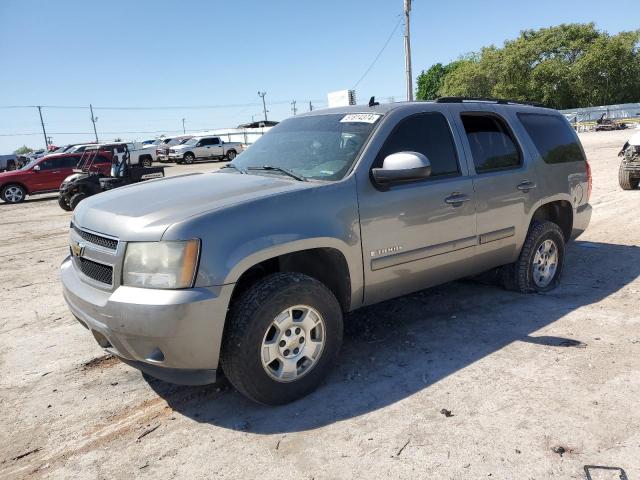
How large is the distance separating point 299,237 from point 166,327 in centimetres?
93

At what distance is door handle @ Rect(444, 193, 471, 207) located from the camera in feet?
13.1

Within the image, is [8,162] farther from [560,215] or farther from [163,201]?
[560,215]

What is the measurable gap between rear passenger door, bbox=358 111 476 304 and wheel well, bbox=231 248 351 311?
6.5 inches

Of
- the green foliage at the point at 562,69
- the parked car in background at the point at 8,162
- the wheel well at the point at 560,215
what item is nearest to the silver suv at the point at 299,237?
the wheel well at the point at 560,215

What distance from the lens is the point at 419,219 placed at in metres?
3.79

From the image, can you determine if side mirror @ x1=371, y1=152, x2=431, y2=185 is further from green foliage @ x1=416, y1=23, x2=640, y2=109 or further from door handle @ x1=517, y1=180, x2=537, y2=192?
green foliage @ x1=416, y1=23, x2=640, y2=109

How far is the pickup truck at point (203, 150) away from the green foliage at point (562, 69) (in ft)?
139

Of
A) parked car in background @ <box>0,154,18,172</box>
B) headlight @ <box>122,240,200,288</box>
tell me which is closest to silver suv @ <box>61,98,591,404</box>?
headlight @ <box>122,240,200,288</box>

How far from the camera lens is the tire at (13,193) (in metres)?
18.4

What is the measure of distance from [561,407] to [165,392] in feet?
8.33

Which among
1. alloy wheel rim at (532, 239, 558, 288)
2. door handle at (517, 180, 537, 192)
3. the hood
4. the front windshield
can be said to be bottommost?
alloy wheel rim at (532, 239, 558, 288)

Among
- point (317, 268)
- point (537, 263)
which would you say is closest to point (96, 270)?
point (317, 268)

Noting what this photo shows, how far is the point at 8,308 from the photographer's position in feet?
18.2

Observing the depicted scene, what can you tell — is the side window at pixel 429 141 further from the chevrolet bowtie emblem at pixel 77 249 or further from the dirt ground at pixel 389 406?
the chevrolet bowtie emblem at pixel 77 249
